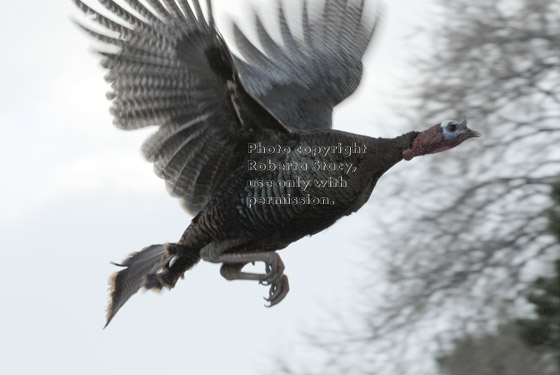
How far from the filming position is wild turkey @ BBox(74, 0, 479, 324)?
5.69 m

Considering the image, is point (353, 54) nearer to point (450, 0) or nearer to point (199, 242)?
point (199, 242)

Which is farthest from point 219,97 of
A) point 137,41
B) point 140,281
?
point 140,281

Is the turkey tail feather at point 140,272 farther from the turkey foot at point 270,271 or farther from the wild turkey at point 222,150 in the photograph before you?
the turkey foot at point 270,271

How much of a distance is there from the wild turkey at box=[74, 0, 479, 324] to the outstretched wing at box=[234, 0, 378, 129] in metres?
0.25

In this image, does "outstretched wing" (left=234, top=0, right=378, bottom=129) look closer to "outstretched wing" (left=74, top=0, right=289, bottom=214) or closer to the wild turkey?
the wild turkey

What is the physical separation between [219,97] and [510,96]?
10.8 meters

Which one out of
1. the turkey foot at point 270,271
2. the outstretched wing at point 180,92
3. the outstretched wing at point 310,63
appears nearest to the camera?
the outstretched wing at point 180,92

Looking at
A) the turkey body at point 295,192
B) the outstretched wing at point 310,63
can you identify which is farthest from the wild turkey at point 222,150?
the outstretched wing at point 310,63

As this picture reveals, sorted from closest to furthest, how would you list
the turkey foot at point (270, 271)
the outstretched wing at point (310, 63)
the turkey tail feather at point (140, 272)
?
1. the turkey foot at point (270, 271)
2. the turkey tail feather at point (140, 272)
3. the outstretched wing at point (310, 63)

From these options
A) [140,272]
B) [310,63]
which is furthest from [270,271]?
[310,63]

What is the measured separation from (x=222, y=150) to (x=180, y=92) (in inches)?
18.1

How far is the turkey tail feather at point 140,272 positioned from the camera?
6.57 m

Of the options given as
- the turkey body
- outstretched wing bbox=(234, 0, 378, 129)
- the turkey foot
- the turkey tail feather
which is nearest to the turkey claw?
the turkey foot

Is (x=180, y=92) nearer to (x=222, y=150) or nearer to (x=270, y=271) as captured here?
(x=222, y=150)
